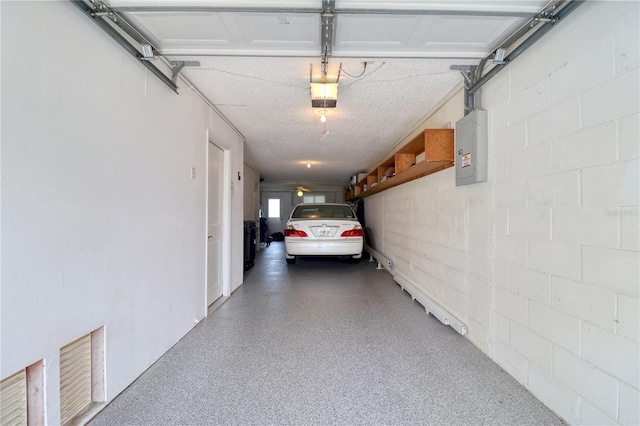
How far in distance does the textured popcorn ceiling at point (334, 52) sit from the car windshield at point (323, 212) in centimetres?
258

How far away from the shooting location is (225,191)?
4094mm

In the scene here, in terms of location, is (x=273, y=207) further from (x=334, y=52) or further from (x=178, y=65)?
(x=334, y=52)

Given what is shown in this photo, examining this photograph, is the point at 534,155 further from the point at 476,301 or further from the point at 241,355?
the point at 241,355

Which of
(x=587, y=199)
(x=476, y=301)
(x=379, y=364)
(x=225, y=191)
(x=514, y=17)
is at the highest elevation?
(x=514, y=17)

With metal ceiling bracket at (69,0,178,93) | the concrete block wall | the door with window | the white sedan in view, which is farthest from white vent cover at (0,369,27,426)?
the door with window

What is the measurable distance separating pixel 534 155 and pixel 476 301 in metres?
1.37

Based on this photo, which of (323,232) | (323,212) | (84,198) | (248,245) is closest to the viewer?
(84,198)

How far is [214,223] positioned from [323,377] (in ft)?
8.19

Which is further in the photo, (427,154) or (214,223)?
(214,223)

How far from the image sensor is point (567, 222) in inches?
64.8

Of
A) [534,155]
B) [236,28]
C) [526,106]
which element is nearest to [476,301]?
[534,155]

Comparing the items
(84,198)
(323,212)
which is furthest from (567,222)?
(323,212)

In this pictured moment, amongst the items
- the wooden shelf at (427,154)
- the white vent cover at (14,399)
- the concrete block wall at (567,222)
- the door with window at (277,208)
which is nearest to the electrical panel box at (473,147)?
the concrete block wall at (567,222)

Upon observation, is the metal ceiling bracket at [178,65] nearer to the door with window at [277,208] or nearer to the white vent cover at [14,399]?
the white vent cover at [14,399]
